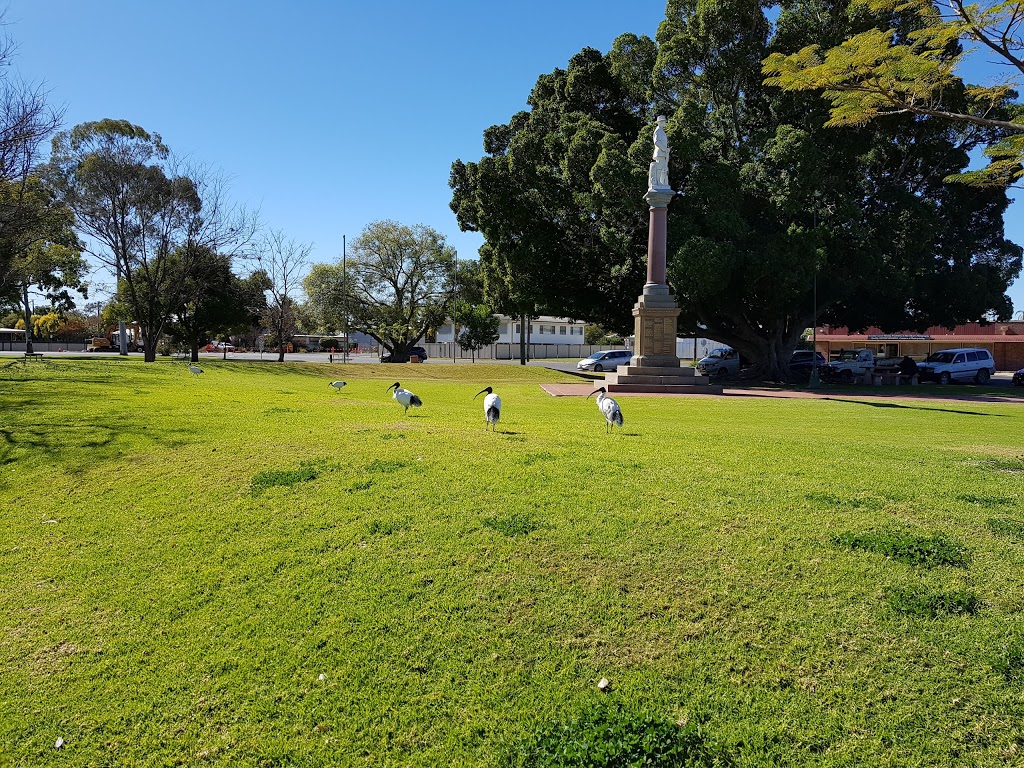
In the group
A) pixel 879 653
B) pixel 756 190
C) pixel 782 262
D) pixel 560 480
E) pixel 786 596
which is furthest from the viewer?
pixel 756 190

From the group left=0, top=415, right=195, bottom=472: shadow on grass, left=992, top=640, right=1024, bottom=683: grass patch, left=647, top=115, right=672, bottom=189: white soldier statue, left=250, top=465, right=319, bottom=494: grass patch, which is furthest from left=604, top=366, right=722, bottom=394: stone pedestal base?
left=992, top=640, right=1024, bottom=683: grass patch

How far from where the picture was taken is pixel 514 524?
199 inches

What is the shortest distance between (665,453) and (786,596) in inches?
136

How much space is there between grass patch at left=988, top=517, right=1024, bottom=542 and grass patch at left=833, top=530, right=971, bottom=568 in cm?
54

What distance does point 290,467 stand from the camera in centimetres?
662

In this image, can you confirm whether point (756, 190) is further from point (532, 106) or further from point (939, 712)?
point (939, 712)

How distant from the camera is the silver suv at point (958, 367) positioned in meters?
30.6

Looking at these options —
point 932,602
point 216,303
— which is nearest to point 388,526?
point 932,602

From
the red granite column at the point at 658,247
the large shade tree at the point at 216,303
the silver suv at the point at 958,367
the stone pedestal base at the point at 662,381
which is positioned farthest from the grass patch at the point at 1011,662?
the large shade tree at the point at 216,303

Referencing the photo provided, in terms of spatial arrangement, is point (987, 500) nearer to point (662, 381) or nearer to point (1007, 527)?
point (1007, 527)

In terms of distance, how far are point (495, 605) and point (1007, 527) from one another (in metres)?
4.15

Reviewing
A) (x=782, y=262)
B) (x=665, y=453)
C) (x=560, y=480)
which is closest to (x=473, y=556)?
(x=560, y=480)

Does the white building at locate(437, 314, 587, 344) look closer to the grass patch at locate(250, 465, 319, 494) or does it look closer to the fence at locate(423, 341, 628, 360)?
the fence at locate(423, 341, 628, 360)

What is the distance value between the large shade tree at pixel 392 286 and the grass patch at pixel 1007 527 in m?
41.0
